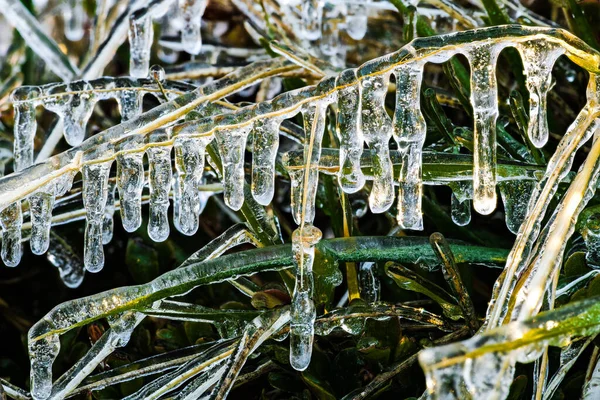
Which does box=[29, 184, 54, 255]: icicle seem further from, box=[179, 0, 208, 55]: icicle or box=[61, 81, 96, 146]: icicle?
box=[179, 0, 208, 55]: icicle

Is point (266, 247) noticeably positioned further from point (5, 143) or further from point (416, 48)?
point (5, 143)

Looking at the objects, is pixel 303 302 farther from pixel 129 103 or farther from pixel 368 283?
pixel 129 103

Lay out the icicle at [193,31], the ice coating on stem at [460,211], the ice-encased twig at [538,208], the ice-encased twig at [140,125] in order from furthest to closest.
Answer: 1. the icicle at [193,31]
2. the ice coating on stem at [460,211]
3. the ice-encased twig at [140,125]
4. the ice-encased twig at [538,208]

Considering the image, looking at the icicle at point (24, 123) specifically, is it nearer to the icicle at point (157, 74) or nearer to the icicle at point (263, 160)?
the icicle at point (157, 74)

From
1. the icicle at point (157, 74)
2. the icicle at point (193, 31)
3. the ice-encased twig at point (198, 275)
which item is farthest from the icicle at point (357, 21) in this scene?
the ice-encased twig at point (198, 275)

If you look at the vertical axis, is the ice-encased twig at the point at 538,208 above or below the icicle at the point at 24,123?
below

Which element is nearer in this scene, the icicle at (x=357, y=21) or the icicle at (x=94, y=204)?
the icicle at (x=94, y=204)

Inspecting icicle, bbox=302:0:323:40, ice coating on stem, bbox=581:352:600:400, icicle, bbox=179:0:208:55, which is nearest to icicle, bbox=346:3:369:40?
icicle, bbox=302:0:323:40

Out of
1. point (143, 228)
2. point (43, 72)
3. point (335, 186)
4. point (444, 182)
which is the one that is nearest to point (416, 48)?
point (444, 182)
